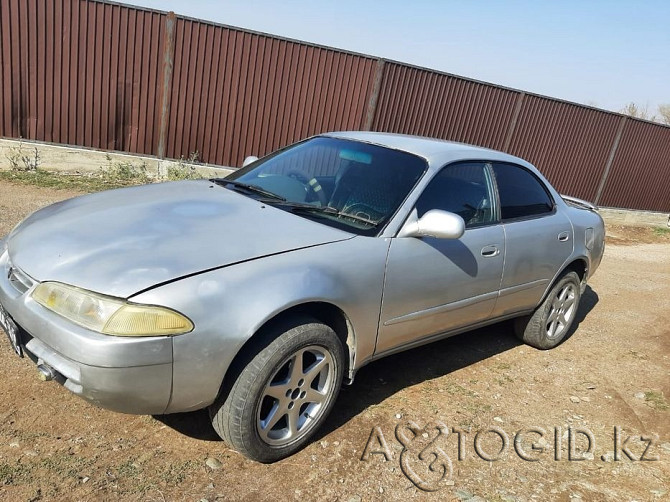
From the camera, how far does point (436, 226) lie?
314cm

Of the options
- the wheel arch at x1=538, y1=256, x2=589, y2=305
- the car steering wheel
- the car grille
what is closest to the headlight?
the car grille

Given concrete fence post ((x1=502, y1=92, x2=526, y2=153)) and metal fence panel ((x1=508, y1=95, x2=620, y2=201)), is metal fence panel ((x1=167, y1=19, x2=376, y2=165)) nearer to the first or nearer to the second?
concrete fence post ((x1=502, y1=92, x2=526, y2=153))

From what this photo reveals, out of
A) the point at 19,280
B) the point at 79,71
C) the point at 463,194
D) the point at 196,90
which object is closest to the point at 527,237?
the point at 463,194

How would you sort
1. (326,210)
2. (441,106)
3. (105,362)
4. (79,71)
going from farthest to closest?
(441,106), (79,71), (326,210), (105,362)

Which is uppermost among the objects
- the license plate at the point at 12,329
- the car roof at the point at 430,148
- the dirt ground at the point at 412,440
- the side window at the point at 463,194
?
the car roof at the point at 430,148

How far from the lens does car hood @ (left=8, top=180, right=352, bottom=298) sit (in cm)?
245

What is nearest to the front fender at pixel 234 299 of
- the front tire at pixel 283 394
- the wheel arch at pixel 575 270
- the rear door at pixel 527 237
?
the front tire at pixel 283 394

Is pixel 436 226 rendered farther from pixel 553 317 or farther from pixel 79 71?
pixel 79 71

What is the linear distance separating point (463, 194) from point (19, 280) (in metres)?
2.67

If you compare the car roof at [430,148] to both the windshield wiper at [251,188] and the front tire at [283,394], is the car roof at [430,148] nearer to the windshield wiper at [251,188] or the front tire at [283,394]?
the windshield wiper at [251,188]

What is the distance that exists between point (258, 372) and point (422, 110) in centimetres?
915

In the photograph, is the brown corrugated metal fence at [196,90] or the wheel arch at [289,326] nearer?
the wheel arch at [289,326]

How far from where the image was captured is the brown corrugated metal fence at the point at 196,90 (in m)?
8.38

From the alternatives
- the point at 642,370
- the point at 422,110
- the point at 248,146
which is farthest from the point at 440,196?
the point at 422,110
